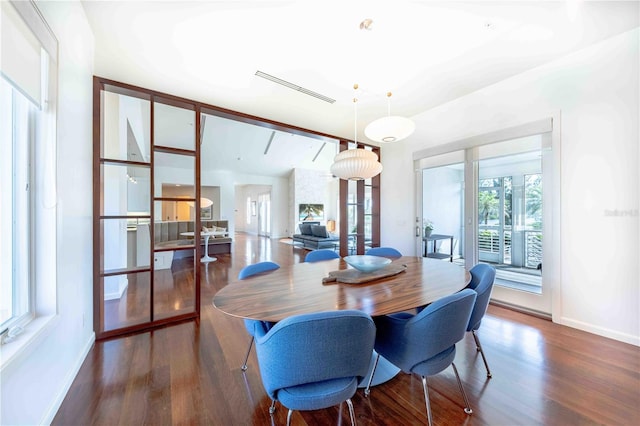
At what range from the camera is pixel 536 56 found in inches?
103

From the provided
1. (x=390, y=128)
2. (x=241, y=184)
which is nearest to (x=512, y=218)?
(x=390, y=128)

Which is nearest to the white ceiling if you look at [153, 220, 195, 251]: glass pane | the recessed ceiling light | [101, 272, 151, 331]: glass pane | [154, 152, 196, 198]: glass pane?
the recessed ceiling light

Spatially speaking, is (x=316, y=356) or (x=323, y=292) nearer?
(x=316, y=356)

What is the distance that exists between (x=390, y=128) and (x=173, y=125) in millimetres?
6253

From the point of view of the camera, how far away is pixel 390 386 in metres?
1.76

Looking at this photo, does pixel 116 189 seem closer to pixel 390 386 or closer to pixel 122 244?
pixel 122 244

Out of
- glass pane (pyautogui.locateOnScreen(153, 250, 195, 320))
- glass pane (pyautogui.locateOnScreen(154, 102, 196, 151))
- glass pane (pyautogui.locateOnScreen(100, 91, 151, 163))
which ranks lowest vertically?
glass pane (pyautogui.locateOnScreen(153, 250, 195, 320))

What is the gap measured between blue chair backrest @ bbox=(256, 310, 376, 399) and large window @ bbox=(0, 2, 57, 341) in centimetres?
128

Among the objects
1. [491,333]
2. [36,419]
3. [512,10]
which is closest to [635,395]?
[491,333]

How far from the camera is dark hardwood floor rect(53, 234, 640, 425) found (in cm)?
148

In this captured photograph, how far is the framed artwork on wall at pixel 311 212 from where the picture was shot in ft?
36.6

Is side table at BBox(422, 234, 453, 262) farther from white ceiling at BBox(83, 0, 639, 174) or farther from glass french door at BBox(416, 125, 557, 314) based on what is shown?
white ceiling at BBox(83, 0, 639, 174)

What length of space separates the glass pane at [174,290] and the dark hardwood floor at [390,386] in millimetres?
589

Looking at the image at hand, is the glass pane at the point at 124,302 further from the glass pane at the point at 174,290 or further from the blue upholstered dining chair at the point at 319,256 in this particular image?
the blue upholstered dining chair at the point at 319,256
